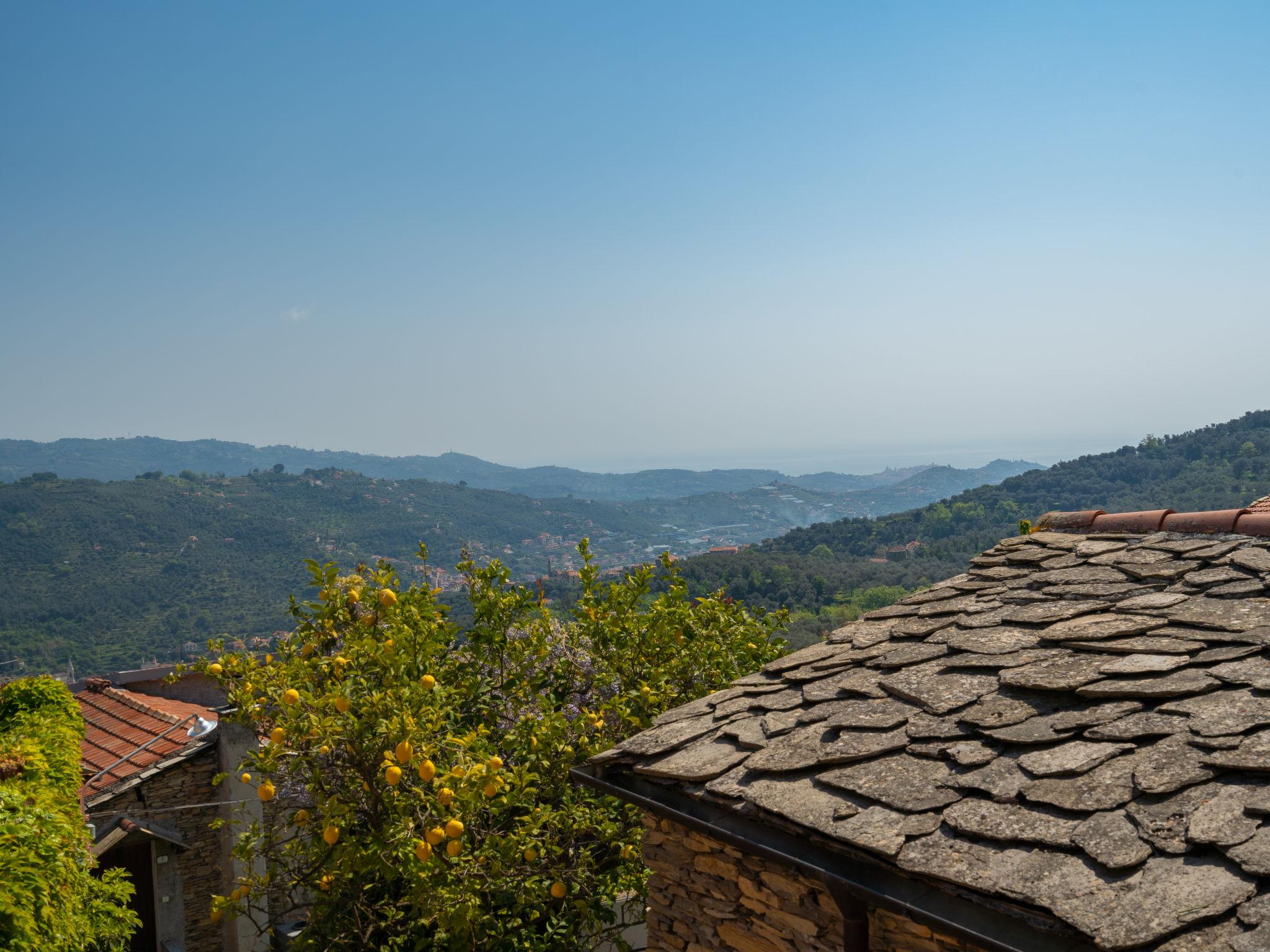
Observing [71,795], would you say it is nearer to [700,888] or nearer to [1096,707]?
[700,888]

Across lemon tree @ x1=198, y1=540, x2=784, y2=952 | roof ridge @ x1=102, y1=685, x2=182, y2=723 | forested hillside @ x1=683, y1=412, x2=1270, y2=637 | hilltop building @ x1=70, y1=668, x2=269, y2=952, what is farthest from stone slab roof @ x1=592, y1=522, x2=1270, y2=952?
forested hillside @ x1=683, y1=412, x2=1270, y2=637

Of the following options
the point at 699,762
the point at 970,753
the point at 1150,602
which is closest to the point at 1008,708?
the point at 970,753

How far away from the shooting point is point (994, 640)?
4395 millimetres

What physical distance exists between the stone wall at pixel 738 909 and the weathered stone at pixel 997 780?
55cm

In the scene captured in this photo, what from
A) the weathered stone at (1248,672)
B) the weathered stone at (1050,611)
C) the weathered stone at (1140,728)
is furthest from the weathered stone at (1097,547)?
the weathered stone at (1140,728)

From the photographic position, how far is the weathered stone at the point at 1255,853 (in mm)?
2506

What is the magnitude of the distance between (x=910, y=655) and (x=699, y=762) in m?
1.29

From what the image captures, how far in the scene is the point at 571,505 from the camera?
128 m

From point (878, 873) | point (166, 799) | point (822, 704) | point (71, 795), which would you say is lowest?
point (166, 799)

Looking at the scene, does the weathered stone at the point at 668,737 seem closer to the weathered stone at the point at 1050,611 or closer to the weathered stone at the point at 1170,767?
the weathered stone at the point at 1050,611

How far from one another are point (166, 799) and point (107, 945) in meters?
5.09

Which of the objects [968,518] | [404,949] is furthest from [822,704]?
[968,518]

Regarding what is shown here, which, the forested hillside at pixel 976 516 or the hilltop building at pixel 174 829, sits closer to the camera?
the hilltop building at pixel 174 829

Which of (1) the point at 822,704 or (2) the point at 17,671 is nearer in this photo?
(1) the point at 822,704
